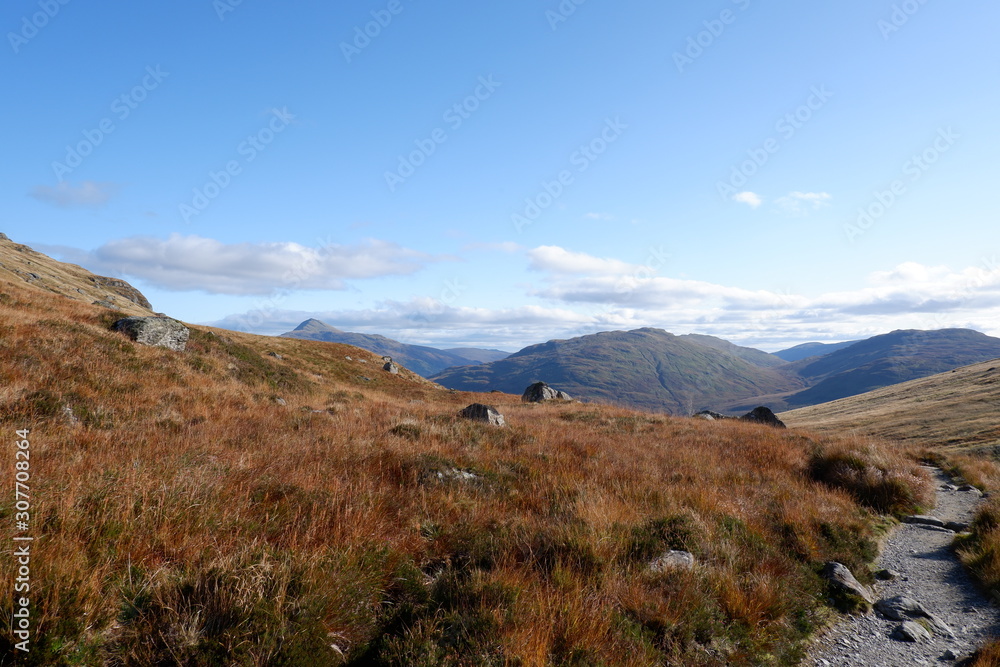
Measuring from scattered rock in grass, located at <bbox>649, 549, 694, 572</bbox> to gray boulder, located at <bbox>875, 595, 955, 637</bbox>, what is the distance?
9.61 feet

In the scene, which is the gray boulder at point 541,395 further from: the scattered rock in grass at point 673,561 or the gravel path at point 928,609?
the scattered rock in grass at point 673,561

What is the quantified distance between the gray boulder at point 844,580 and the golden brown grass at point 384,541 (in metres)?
0.19

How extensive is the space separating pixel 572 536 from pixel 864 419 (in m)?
83.6

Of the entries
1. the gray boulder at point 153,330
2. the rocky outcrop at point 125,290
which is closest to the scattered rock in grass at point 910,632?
the gray boulder at point 153,330

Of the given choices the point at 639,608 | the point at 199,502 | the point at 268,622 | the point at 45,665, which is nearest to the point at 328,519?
the point at 199,502

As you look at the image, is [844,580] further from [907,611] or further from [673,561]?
[673,561]

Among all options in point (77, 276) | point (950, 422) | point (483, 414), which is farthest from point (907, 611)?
point (77, 276)

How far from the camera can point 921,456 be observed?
2003 centimetres

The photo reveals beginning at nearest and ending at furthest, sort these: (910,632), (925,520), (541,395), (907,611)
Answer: (910,632), (907,611), (925,520), (541,395)

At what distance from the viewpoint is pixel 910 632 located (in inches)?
218

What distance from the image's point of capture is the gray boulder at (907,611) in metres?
5.76

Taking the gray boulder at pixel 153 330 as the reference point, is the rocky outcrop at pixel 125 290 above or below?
above

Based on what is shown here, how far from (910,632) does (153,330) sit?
960 inches

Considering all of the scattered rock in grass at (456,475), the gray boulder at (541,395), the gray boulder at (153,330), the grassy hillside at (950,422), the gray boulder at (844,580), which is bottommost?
the grassy hillside at (950,422)
